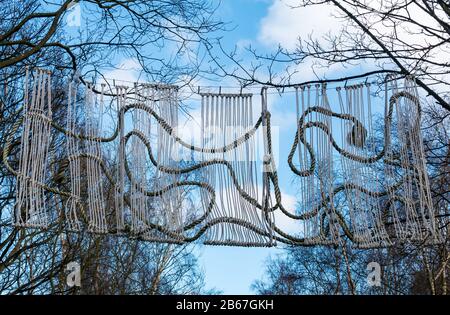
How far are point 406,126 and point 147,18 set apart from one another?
2.47m

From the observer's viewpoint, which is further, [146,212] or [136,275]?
[136,275]

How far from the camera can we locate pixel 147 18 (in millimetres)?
5664

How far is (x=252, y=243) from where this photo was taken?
4059 mm

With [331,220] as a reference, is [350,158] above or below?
above

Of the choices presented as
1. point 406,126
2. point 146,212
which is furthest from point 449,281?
point 146,212

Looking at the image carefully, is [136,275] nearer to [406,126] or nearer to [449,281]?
[449,281]
